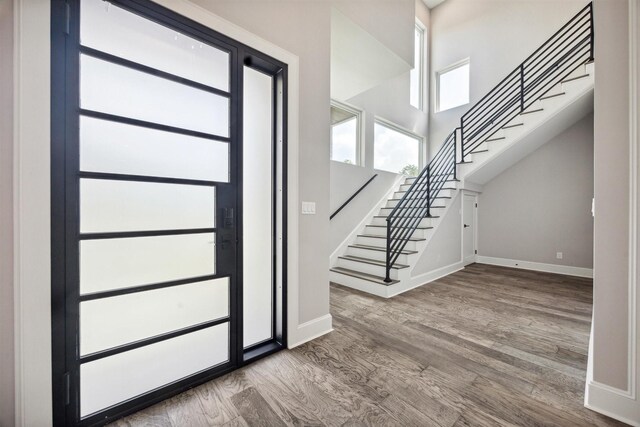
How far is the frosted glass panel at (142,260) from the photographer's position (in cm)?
131

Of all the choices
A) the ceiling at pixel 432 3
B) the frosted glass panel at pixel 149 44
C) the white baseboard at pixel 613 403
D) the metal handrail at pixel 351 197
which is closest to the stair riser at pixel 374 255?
the metal handrail at pixel 351 197

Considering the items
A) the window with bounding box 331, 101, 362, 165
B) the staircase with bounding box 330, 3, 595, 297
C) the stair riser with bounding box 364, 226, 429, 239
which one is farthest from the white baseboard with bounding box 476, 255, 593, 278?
the window with bounding box 331, 101, 362, 165

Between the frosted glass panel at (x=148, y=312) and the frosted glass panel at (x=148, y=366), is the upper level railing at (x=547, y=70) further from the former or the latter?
the frosted glass panel at (x=148, y=366)

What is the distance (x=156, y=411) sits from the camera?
4.74ft

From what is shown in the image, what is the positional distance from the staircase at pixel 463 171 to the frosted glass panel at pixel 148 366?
227 centimetres

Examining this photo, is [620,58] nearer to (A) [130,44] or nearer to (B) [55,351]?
(A) [130,44]

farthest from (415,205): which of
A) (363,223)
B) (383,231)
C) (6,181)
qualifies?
(6,181)

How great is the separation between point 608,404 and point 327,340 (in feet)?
5.66

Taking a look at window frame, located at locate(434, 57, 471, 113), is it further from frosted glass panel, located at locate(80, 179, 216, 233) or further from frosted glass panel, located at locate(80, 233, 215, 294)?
frosted glass panel, located at locate(80, 233, 215, 294)

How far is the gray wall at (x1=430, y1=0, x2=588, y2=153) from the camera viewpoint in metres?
4.99

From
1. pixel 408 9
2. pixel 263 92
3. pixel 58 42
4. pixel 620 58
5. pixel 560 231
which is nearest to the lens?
pixel 58 42

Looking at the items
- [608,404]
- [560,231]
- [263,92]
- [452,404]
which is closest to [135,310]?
[263,92]

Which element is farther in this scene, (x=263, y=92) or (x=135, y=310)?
(x=263, y=92)

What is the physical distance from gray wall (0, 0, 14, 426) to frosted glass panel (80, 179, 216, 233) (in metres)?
0.24
